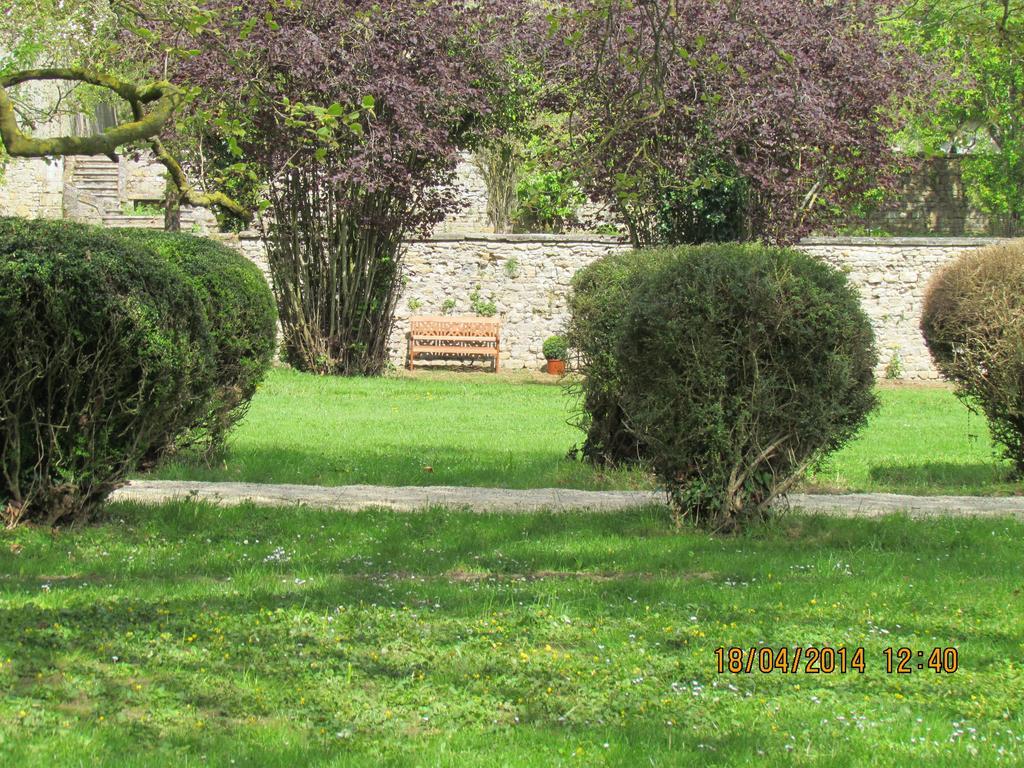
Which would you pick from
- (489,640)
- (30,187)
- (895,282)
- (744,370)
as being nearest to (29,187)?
(30,187)

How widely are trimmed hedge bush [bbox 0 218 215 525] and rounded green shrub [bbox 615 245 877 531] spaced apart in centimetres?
304

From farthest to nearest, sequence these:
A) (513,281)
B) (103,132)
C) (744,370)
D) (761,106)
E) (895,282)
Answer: (895,282) → (513,281) → (761,106) → (744,370) → (103,132)

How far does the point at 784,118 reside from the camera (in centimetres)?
2025

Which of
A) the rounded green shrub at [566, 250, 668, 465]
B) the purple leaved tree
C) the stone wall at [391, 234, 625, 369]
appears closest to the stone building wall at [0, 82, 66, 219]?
the stone wall at [391, 234, 625, 369]

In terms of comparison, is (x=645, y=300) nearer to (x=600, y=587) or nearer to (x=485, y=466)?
(x=600, y=587)

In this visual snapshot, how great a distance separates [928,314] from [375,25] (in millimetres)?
A: 11530

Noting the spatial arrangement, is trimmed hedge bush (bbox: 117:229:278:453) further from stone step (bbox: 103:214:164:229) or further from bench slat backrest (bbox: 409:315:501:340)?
stone step (bbox: 103:214:164:229)

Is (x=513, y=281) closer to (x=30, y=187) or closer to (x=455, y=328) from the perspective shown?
(x=455, y=328)

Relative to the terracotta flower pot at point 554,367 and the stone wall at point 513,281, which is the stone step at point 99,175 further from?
the terracotta flower pot at point 554,367

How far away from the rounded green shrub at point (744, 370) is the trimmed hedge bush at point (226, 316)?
3.72 meters

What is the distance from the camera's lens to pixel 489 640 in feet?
17.2

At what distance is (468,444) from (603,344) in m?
3.50

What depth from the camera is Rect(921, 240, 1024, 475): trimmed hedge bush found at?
33.9ft

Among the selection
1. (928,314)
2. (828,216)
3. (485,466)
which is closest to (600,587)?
(485,466)
